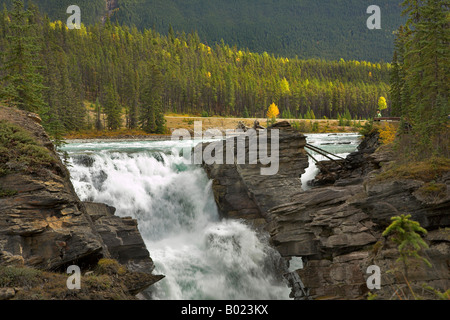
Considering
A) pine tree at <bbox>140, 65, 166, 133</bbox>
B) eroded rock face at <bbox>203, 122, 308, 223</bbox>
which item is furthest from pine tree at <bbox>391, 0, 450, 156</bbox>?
pine tree at <bbox>140, 65, 166, 133</bbox>

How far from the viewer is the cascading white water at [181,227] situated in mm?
18359

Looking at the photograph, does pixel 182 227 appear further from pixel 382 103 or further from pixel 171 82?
pixel 382 103

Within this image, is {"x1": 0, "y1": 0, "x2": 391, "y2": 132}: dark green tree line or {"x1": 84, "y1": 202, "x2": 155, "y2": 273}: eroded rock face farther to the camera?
{"x1": 0, "y1": 0, "x2": 391, "y2": 132}: dark green tree line

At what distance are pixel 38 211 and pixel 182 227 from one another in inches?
513

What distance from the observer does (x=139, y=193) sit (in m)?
25.2

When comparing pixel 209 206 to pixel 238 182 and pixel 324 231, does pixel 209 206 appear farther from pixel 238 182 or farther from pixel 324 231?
pixel 324 231

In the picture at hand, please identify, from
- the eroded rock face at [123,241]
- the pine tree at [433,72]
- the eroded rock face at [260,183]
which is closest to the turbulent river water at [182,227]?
the eroded rock face at [123,241]

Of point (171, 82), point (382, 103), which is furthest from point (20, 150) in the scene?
point (382, 103)

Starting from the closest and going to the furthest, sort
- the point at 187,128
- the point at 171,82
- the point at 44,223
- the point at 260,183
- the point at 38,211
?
the point at 44,223, the point at 38,211, the point at 260,183, the point at 187,128, the point at 171,82

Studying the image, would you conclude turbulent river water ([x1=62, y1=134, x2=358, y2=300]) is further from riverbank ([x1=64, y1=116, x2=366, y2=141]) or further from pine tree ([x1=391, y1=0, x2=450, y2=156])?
riverbank ([x1=64, y1=116, x2=366, y2=141])

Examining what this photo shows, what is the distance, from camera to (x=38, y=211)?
12.2 metres

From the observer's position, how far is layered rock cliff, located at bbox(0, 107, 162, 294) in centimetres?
1125

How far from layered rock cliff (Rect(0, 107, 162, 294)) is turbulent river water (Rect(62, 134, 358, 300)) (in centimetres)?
535
